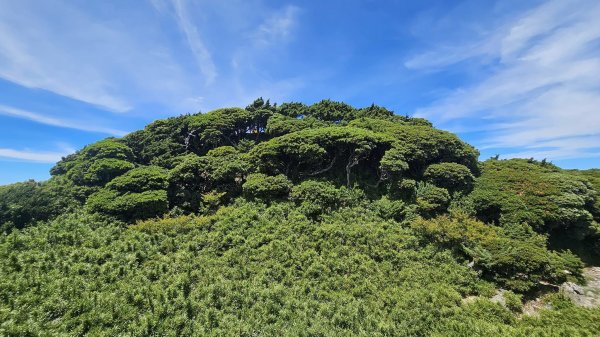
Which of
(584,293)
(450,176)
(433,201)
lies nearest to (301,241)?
(433,201)

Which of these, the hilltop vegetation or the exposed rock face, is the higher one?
the hilltop vegetation

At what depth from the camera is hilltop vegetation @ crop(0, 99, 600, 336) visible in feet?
46.9

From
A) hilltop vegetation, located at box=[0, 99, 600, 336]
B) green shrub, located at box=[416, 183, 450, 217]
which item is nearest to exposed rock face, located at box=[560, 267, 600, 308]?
hilltop vegetation, located at box=[0, 99, 600, 336]

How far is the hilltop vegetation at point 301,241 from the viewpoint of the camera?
14289 mm

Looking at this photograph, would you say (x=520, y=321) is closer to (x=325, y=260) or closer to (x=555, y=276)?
(x=555, y=276)

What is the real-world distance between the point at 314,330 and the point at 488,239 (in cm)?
1314

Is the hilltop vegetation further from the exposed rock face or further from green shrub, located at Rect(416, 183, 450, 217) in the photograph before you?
the exposed rock face

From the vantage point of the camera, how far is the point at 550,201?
22.8 metres

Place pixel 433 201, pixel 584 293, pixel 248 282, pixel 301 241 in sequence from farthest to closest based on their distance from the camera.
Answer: pixel 433 201, pixel 301 241, pixel 584 293, pixel 248 282

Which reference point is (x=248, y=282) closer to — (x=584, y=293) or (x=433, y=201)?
(x=433, y=201)

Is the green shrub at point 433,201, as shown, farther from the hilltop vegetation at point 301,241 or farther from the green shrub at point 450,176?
the green shrub at point 450,176

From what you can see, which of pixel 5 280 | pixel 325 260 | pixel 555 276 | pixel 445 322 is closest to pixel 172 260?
pixel 5 280

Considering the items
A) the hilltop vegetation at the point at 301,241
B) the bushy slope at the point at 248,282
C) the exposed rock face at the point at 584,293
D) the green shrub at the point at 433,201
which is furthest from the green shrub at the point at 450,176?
the exposed rock face at the point at 584,293

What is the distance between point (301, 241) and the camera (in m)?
20.0
